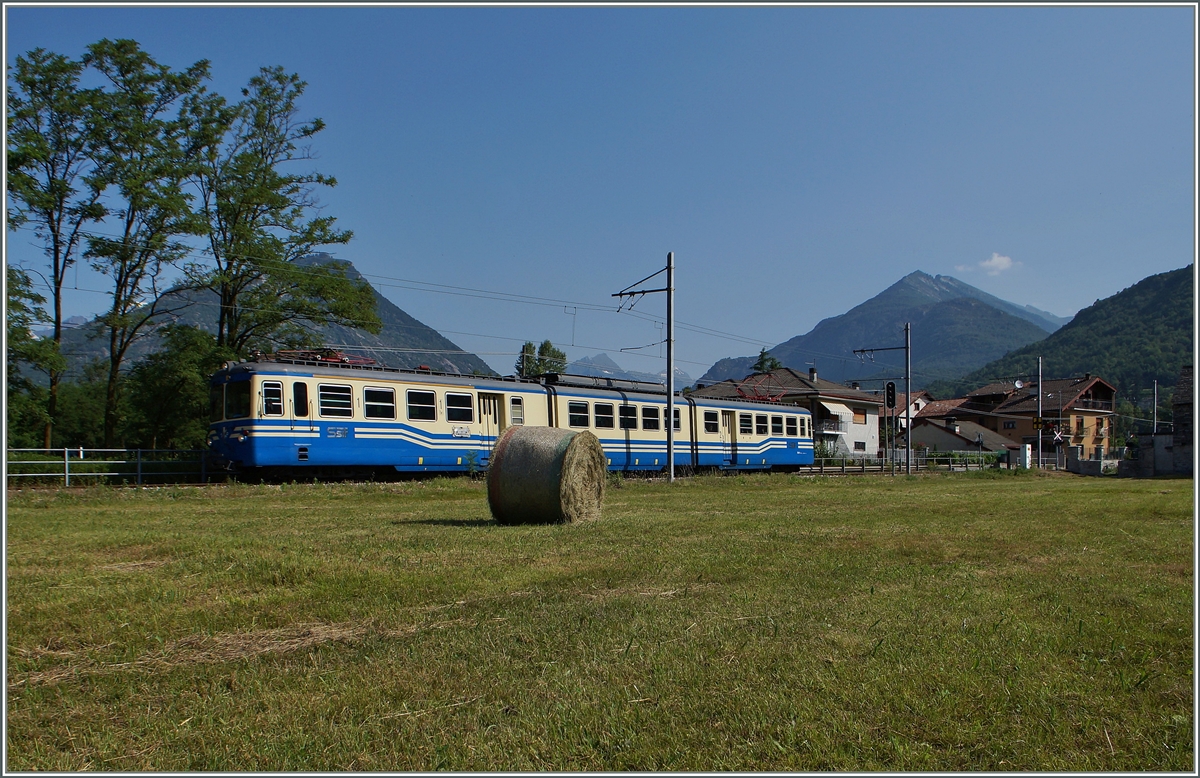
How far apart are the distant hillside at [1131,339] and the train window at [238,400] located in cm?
6888

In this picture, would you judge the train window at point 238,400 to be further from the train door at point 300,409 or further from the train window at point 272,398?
the train door at point 300,409

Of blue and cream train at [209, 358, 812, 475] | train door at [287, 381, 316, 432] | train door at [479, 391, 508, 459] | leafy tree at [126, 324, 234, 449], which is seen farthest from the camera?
leafy tree at [126, 324, 234, 449]

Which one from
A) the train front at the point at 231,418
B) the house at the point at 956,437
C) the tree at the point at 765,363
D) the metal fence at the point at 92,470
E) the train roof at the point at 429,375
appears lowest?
the house at the point at 956,437

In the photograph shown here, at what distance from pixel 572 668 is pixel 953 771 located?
1.74m

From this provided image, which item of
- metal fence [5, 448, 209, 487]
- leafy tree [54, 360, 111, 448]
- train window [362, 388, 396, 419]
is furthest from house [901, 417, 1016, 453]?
metal fence [5, 448, 209, 487]

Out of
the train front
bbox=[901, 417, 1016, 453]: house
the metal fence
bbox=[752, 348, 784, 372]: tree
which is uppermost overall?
bbox=[752, 348, 784, 372]: tree

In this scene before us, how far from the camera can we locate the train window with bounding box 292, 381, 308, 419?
64.4 feet

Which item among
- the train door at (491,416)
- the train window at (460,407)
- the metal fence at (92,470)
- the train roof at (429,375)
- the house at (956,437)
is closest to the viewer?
the metal fence at (92,470)

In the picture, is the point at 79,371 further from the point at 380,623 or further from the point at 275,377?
the point at 380,623

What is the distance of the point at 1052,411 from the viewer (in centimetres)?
7375

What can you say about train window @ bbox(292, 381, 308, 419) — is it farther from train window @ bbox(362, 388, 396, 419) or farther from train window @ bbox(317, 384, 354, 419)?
train window @ bbox(362, 388, 396, 419)

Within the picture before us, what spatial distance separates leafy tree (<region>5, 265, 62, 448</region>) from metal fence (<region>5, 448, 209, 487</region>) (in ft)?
14.1

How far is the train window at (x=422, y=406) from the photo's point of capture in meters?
21.7

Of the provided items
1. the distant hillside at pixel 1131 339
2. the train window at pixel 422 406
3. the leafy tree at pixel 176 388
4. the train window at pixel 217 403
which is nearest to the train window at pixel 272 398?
the train window at pixel 217 403
